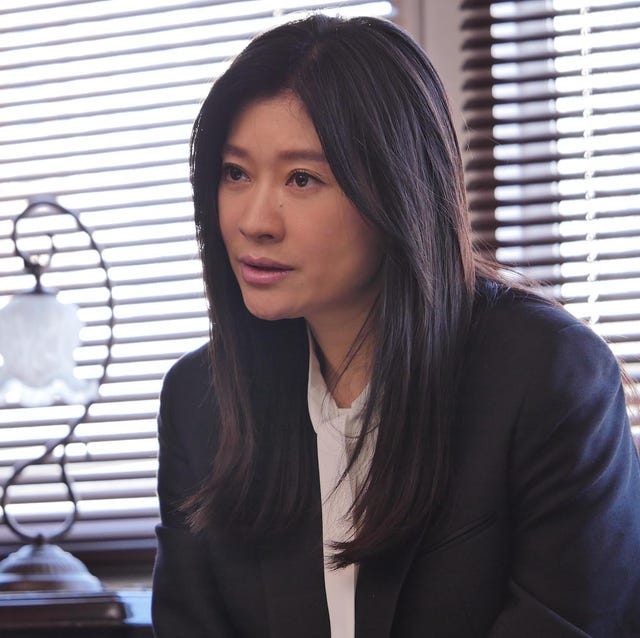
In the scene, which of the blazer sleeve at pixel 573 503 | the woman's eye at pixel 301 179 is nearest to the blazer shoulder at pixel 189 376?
the woman's eye at pixel 301 179

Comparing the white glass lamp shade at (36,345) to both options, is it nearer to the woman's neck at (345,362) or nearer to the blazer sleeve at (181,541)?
the blazer sleeve at (181,541)

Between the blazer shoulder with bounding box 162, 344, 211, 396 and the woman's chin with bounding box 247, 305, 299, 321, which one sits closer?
the woman's chin with bounding box 247, 305, 299, 321

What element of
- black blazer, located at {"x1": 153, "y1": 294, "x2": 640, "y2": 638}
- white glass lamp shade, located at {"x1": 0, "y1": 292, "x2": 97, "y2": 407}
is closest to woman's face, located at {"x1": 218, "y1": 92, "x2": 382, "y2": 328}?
black blazer, located at {"x1": 153, "y1": 294, "x2": 640, "y2": 638}

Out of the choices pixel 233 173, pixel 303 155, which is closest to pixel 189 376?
pixel 233 173

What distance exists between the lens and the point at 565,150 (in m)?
1.96

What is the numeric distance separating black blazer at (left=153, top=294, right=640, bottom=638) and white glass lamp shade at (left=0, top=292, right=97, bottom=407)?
1.80 feet

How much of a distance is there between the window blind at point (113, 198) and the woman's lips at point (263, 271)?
86 centimetres

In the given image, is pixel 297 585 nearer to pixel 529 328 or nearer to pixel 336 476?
pixel 336 476

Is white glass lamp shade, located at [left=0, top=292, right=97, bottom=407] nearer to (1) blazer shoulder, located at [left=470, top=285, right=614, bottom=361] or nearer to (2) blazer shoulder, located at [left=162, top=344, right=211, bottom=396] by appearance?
(2) blazer shoulder, located at [left=162, top=344, right=211, bottom=396]

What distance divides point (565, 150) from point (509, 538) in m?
0.97

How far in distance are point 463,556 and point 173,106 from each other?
51.1 inches

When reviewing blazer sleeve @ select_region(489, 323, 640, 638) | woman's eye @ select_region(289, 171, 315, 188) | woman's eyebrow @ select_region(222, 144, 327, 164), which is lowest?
blazer sleeve @ select_region(489, 323, 640, 638)

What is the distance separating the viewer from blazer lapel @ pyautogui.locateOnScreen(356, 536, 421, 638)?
1.26 m

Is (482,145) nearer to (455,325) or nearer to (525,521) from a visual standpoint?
(455,325)
